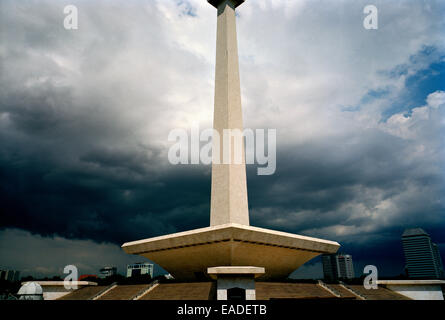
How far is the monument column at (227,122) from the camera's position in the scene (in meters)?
23.6

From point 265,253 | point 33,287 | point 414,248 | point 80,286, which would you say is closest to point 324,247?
point 265,253

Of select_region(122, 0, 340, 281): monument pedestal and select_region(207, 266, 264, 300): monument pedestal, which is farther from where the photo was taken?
select_region(122, 0, 340, 281): monument pedestal

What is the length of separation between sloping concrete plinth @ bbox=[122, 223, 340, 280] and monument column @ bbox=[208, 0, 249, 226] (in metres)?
2.30

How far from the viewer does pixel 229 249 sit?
21250 mm

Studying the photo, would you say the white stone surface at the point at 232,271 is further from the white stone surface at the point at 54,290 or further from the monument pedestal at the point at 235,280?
the white stone surface at the point at 54,290

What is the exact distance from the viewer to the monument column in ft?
77.4

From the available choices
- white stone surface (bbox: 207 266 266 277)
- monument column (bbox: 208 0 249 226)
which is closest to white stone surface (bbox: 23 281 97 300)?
monument column (bbox: 208 0 249 226)

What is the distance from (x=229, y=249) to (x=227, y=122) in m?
10.4

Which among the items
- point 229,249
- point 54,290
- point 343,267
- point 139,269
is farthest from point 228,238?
point 343,267

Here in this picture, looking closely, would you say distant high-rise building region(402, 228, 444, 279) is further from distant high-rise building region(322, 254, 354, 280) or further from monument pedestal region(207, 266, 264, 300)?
monument pedestal region(207, 266, 264, 300)
